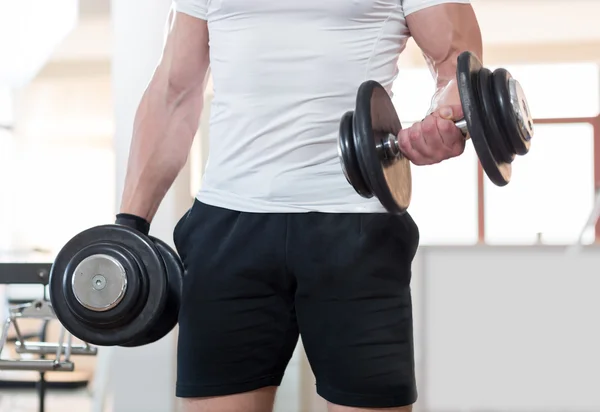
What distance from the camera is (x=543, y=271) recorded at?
2.29 meters

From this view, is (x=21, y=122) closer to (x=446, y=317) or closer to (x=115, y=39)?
(x=115, y=39)

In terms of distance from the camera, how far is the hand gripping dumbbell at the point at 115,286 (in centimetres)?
92

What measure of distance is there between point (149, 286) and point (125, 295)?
36mm

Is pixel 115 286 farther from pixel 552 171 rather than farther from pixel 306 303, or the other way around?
pixel 552 171

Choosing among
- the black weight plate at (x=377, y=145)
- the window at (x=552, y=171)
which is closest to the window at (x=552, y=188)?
the window at (x=552, y=171)

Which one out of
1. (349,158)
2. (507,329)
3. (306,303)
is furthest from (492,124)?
(507,329)

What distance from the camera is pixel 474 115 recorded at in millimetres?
722

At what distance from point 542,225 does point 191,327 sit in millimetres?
5175

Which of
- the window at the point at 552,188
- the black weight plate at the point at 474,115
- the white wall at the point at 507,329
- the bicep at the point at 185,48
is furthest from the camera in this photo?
the window at the point at 552,188

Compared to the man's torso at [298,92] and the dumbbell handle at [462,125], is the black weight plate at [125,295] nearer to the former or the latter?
the man's torso at [298,92]

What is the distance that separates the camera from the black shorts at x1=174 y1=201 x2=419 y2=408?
810 millimetres

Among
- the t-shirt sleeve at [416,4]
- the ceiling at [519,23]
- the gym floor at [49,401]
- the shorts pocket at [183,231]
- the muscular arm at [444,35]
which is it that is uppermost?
the ceiling at [519,23]

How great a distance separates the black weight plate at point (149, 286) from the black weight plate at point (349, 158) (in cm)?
30

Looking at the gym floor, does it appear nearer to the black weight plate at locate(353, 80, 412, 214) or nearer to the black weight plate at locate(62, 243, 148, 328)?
the black weight plate at locate(62, 243, 148, 328)
